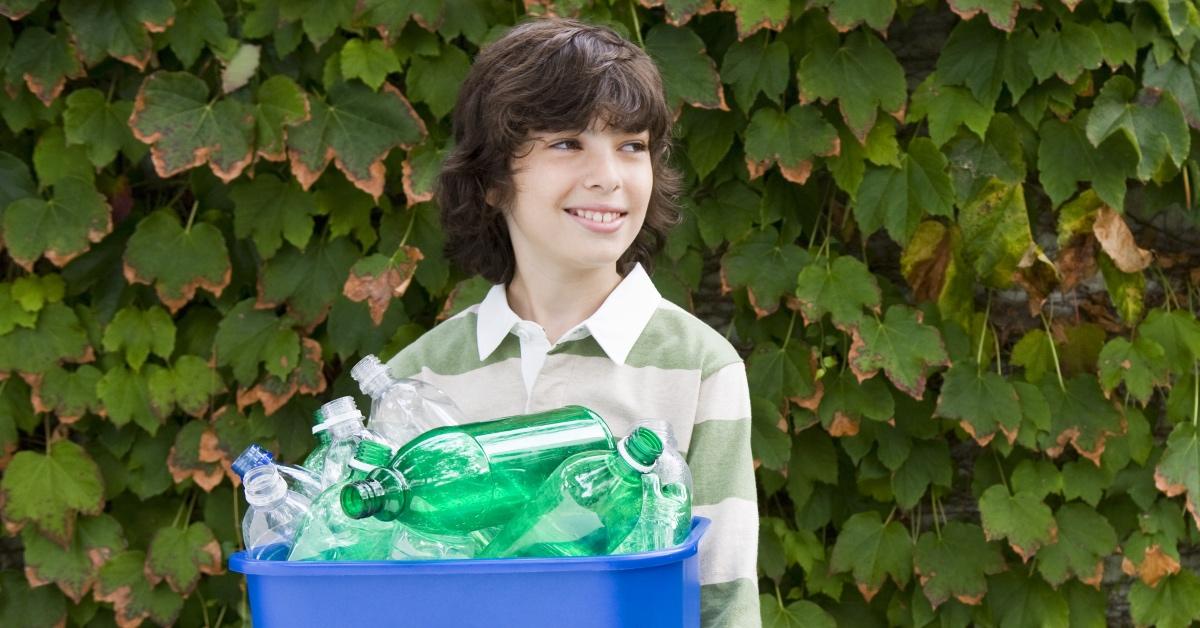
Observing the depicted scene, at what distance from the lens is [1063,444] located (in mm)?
2215

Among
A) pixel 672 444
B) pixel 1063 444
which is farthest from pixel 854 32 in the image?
pixel 672 444

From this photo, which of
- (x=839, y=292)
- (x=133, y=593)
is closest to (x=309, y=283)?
(x=133, y=593)

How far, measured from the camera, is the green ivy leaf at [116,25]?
7.25ft

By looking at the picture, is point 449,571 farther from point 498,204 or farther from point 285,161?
point 285,161

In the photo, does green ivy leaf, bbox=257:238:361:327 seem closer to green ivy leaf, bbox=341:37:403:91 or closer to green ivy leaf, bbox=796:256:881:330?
green ivy leaf, bbox=341:37:403:91

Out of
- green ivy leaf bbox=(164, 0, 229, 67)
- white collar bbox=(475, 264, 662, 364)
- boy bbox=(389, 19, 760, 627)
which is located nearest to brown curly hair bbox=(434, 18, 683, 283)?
boy bbox=(389, 19, 760, 627)

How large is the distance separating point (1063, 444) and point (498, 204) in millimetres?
1199

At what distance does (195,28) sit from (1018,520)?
5.23ft

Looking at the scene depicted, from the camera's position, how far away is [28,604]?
2.35 metres

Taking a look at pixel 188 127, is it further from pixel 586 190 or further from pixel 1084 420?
pixel 1084 420

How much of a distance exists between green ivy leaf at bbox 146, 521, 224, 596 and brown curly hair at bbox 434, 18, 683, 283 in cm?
98

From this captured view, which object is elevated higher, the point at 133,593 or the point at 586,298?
the point at 586,298

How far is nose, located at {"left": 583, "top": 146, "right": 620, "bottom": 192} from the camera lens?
1.31m

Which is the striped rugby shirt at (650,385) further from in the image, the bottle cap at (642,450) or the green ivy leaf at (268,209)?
the green ivy leaf at (268,209)
